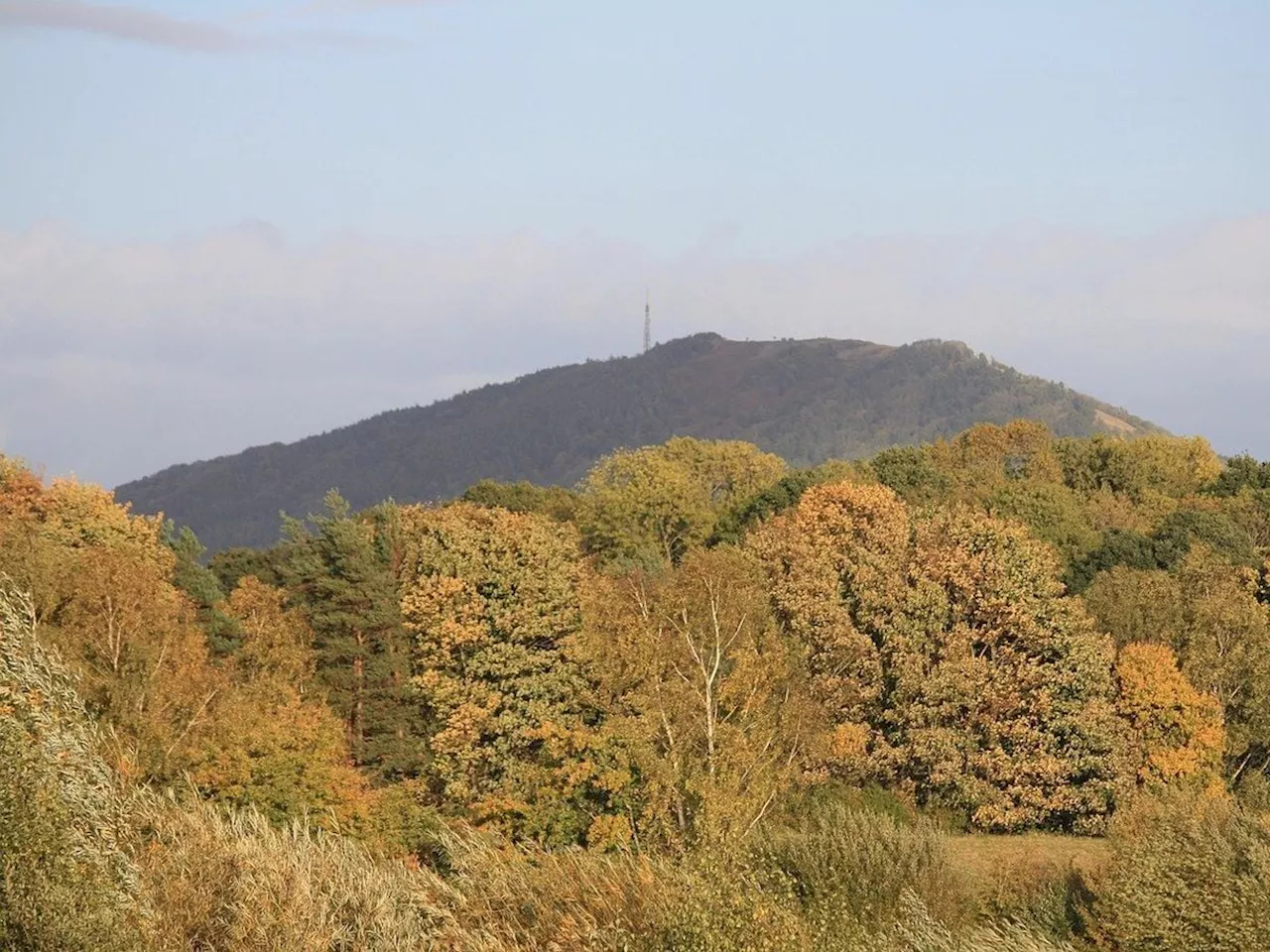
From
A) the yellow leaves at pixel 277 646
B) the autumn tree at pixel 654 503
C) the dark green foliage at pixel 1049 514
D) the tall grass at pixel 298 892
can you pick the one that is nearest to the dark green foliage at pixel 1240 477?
the dark green foliage at pixel 1049 514

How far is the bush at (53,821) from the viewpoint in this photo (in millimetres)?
29547

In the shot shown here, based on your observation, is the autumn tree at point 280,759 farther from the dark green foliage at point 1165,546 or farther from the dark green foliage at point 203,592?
the dark green foliage at point 1165,546

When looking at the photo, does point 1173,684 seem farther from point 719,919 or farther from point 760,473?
point 760,473

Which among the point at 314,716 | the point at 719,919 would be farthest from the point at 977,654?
the point at 719,919

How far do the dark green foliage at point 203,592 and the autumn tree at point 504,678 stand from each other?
484 inches

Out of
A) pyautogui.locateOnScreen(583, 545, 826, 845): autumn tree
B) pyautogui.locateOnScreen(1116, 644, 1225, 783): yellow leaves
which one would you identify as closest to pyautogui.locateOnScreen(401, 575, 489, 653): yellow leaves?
pyautogui.locateOnScreen(583, 545, 826, 845): autumn tree

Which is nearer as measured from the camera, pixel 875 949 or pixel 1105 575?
pixel 875 949

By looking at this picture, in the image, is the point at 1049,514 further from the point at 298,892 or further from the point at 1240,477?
the point at 298,892

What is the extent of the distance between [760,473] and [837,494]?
64704mm

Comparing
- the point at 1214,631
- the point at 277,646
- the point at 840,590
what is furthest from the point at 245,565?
the point at 1214,631

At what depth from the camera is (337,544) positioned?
248 ft

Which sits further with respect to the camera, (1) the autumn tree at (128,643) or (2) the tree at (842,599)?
(2) the tree at (842,599)

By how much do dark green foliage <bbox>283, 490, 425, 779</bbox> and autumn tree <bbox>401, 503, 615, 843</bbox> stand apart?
153cm

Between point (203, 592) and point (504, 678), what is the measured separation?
79.9 feet
